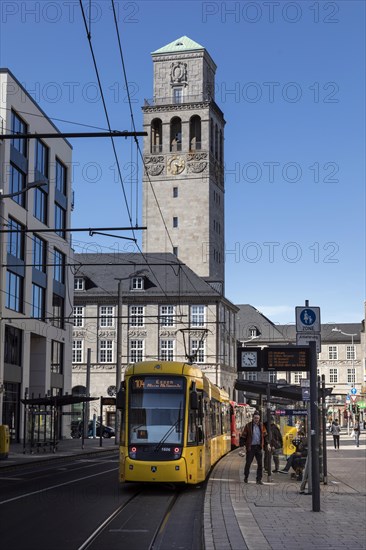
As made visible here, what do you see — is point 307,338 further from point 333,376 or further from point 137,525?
point 333,376

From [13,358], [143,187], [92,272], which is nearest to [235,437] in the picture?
[13,358]

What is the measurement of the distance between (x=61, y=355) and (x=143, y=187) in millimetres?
49197

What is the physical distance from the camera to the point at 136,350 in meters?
93.9

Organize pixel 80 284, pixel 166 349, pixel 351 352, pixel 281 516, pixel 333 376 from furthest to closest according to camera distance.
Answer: pixel 351 352
pixel 333 376
pixel 80 284
pixel 166 349
pixel 281 516

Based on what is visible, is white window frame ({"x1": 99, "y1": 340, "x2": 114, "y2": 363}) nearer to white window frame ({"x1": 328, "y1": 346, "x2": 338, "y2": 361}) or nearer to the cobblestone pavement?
white window frame ({"x1": 328, "y1": 346, "x2": 338, "y2": 361})

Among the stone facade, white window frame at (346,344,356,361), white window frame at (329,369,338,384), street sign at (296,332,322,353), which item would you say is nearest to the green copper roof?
the stone facade

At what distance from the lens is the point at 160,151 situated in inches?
4343

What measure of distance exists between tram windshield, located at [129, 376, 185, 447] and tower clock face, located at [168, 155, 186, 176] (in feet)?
291

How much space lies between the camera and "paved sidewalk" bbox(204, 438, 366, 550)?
1124 cm

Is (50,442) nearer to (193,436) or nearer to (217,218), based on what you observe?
(193,436)

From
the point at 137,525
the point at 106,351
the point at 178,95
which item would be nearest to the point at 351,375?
the point at 178,95

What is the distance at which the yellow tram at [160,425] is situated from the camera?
777 inches

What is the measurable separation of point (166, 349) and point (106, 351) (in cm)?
643

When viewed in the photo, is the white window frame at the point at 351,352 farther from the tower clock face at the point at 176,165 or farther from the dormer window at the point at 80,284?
the dormer window at the point at 80,284
